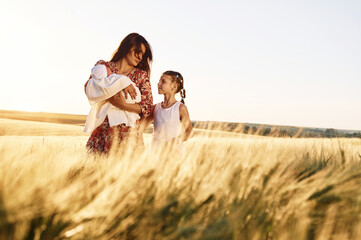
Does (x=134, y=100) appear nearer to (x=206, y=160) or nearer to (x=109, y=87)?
(x=109, y=87)

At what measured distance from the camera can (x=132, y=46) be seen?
2.96 meters

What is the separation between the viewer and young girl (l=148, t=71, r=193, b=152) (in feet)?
10.8

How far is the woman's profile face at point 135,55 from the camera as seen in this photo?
9.66 ft

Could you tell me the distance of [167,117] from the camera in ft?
10.8

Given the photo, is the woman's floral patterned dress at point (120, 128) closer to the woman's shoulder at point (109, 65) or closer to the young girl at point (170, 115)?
the woman's shoulder at point (109, 65)

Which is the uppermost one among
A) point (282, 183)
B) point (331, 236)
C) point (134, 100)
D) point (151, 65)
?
point (151, 65)

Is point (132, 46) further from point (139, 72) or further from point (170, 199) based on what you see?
point (170, 199)

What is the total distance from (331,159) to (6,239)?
Answer: 1.66 m

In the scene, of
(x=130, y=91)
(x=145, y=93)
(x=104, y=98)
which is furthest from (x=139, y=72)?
(x=104, y=98)

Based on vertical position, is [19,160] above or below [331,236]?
above

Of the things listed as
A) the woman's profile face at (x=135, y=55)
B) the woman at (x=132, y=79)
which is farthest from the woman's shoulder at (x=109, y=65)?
the woman's profile face at (x=135, y=55)

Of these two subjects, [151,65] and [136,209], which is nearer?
[136,209]

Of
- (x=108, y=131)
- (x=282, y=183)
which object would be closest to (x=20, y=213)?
(x=282, y=183)

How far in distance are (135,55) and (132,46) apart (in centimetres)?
8
